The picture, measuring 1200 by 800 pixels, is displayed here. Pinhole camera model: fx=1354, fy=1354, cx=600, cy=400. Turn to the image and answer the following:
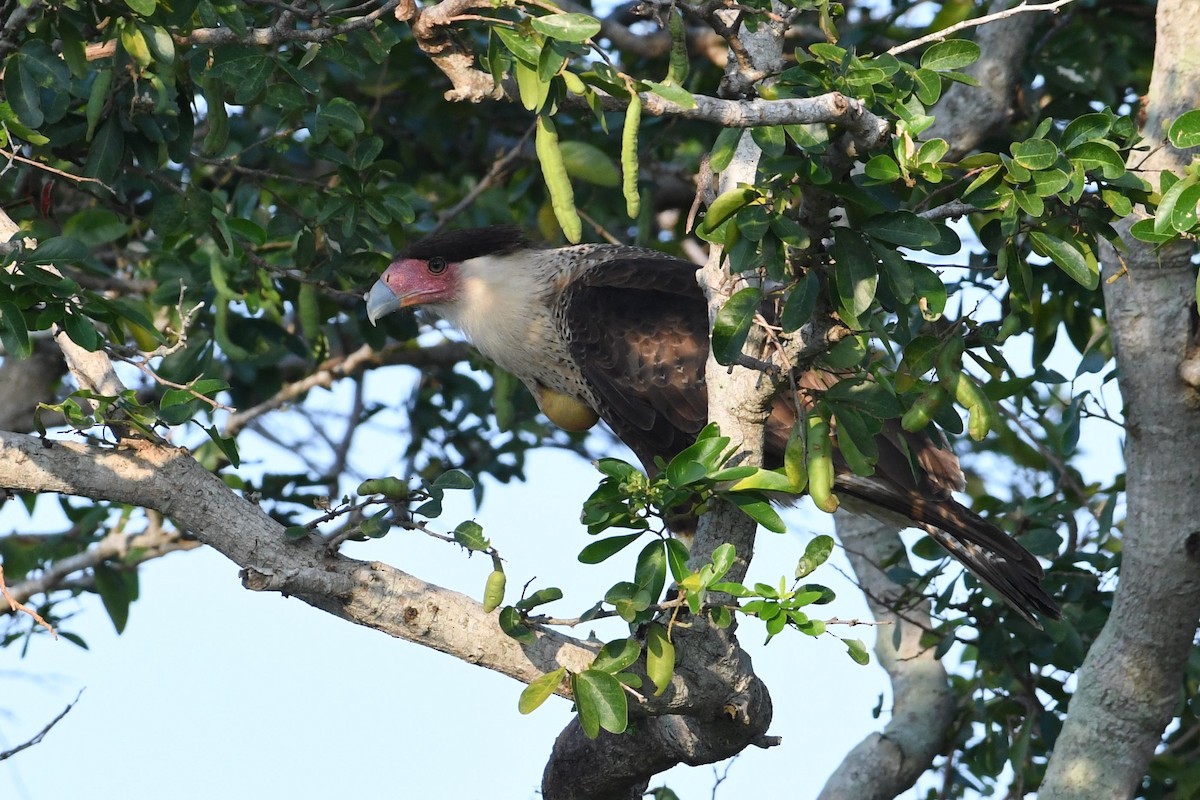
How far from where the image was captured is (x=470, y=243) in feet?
14.3

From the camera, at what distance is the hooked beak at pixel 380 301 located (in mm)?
4035

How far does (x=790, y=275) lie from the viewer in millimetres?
2299

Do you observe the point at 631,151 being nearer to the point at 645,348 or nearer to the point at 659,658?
the point at 659,658

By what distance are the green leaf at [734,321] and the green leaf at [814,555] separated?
40 cm

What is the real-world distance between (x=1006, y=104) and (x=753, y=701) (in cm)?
223

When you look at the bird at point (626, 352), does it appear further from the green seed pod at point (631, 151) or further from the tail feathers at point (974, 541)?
the green seed pod at point (631, 151)

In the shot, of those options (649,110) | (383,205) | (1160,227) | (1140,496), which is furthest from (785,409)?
(649,110)

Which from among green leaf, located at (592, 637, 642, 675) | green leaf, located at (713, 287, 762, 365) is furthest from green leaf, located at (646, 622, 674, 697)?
green leaf, located at (713, 287, 762, 365)

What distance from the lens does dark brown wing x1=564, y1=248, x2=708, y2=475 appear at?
3.87 m

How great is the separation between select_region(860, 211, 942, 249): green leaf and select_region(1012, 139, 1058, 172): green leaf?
169mm

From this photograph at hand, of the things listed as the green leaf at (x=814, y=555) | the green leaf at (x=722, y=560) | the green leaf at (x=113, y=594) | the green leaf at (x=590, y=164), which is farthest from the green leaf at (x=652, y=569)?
the green leaf at (x=113, y=594)

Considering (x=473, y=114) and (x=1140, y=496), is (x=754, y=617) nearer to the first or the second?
(x=1140, y=496)

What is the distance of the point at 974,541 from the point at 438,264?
1890 mm

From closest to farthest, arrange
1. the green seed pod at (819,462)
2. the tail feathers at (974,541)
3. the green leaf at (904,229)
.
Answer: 1. the green leaf at (904,229)
2. the green seed pod at (819,462)
3. the tail feathers at (974,541)
